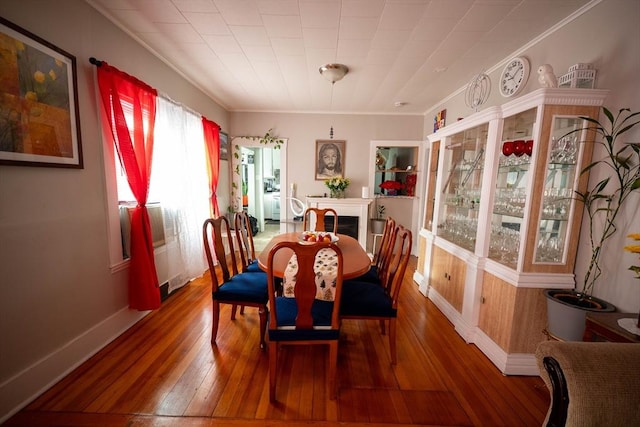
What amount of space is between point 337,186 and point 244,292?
276cm

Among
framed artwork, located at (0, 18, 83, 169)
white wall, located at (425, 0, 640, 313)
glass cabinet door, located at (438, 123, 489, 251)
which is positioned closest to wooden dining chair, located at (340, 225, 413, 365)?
glass cabinet door, located at (438, 123, 489, 251)

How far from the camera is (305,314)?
1.41 meters

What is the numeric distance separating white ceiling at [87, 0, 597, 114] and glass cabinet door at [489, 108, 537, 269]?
2.51ft

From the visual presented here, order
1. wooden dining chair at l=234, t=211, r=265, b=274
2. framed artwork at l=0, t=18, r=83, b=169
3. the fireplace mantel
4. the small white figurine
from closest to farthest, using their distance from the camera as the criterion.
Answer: framed artwork at l=0, t=18, r=83, b=169
the small white figurine
wooden dining chair at l=234, t=211, r=265, b=274
the fireplace mantel

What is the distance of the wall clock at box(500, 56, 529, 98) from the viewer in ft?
6.97

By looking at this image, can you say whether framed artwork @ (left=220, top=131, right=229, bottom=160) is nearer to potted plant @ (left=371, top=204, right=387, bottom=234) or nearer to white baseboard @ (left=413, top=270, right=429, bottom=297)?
potted plant @ (left=371, top=204, right=387, bottom=234)

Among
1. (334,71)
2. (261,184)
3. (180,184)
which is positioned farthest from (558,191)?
(261,184)

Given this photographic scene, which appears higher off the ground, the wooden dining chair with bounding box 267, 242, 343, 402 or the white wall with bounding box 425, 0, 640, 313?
the white wall with bounding box 425, 0, 640, 313

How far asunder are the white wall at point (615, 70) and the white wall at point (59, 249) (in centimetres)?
339

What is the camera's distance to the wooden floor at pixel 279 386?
1.36m

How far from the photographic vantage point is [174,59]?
254 cm

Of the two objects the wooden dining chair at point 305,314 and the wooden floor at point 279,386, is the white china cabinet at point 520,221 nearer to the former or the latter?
the wooden floor at point 279,386

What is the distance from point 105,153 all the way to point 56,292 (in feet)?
3.31

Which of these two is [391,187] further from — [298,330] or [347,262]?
[298,330]
